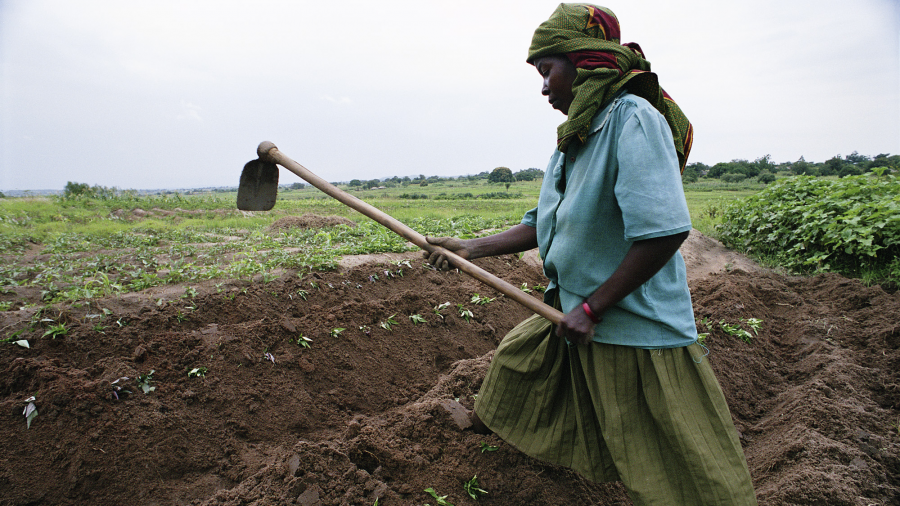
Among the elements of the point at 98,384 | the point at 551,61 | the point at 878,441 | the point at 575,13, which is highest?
the point at 575,13

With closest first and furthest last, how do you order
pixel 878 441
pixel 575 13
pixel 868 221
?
pixel 575 13
pixel 878 441
pixel 868 221

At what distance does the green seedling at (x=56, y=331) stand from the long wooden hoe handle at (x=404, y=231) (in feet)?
5.12

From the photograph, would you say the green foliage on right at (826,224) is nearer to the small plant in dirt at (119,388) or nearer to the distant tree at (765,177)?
the small plant in dirt at (119,388)

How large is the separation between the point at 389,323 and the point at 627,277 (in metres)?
2.45

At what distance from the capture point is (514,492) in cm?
201

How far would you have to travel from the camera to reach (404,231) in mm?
2242

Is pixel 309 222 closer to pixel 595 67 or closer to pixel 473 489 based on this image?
pixel 473 489

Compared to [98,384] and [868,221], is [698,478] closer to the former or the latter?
[98,384]

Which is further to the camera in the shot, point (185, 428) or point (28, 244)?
point (28, 244)

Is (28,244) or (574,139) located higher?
(574,139)

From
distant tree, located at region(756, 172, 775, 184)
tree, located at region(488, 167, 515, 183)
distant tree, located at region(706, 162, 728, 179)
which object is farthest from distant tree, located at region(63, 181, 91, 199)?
distant tree, located at region(706, 162, 728, 179)

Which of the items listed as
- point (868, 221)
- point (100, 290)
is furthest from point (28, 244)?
point (868, 221)

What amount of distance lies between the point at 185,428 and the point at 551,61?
8.03 feet

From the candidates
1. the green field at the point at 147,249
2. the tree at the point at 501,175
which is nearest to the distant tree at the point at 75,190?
the green field at the point at 147,249
